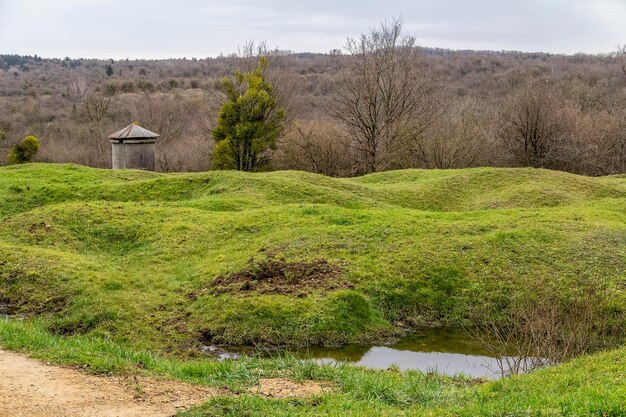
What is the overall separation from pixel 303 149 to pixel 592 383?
98.6 feet

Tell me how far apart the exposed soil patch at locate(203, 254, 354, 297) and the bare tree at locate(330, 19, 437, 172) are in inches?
865

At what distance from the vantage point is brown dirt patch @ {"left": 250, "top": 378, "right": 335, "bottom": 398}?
670 cm

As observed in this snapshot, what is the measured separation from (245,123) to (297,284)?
2340 cm

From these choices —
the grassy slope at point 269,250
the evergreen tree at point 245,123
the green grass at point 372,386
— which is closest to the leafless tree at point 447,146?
the evergreen tree at point 245,123

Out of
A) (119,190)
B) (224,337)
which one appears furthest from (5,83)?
(224,337)

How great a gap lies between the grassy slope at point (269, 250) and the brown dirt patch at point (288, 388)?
3.46 meters

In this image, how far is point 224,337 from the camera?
10.7 m

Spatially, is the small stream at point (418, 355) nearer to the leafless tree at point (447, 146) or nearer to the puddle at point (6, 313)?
the puddle at point (6, 313)

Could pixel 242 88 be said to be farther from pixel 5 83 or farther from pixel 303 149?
pixel 5 83

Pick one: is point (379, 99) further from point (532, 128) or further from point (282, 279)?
point (282, 279)

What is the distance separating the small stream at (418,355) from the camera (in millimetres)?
9945

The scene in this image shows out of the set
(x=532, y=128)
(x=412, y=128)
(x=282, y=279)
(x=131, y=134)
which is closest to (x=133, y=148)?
(x=131, y=134)

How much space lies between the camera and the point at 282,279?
1255cm

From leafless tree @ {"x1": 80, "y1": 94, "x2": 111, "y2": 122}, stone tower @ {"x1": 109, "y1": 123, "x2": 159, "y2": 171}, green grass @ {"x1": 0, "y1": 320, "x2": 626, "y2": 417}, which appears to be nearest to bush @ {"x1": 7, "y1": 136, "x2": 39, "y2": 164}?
stone tower @ {"x1": 109, "y1": 123, "x2": 159, "y2": 171}
